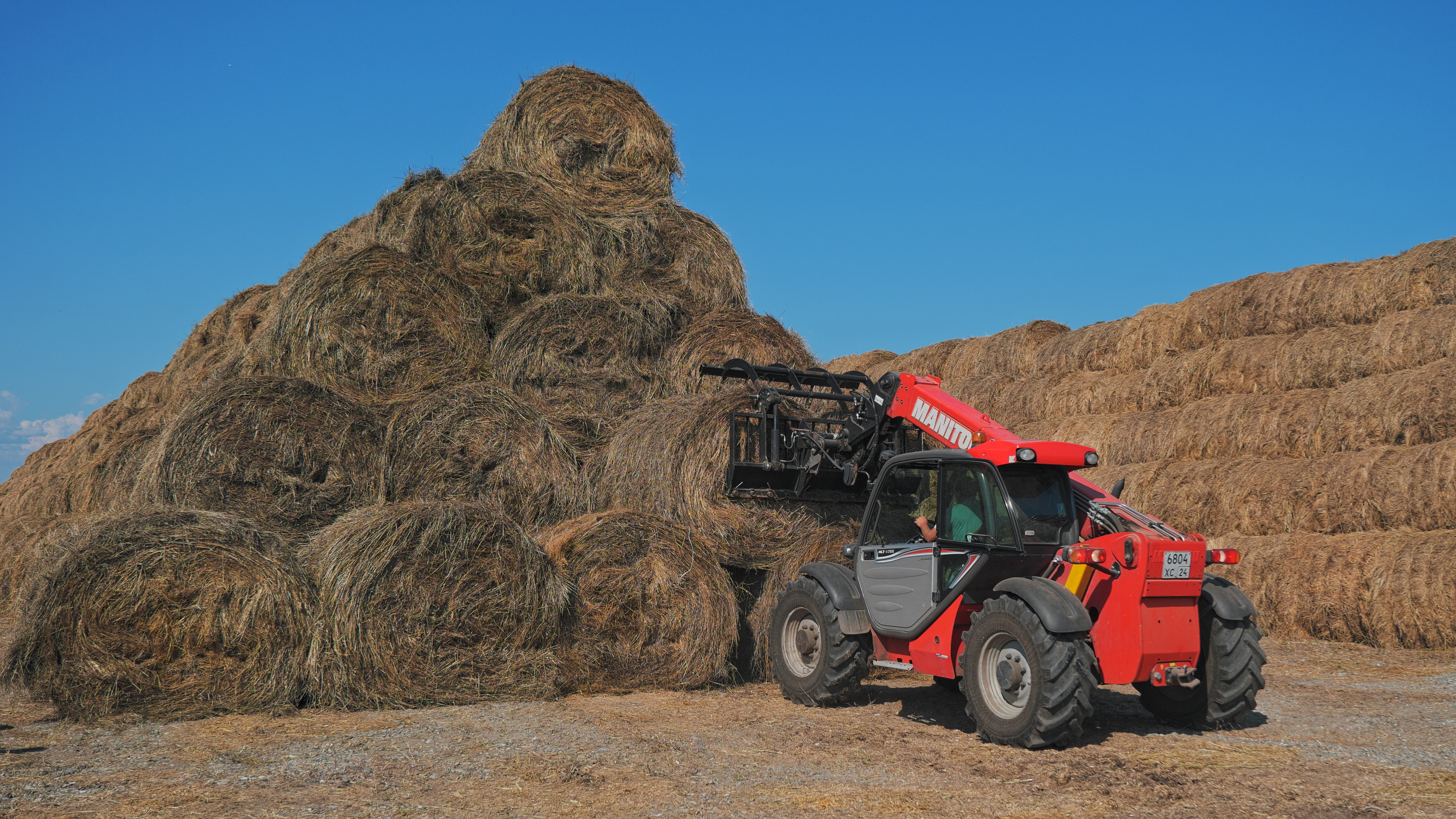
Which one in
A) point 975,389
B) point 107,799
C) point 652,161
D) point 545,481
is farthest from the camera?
point 975,389

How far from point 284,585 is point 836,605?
11.2 feet

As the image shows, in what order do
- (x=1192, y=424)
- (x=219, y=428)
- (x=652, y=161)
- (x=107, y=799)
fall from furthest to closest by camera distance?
(x=1192, y=424) < (x=652, y=161) < (x=219, y=428) < (x=107, y=799)

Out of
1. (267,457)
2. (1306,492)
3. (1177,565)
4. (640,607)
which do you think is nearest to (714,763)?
(640,607)

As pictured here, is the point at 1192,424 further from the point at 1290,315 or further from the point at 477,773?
the point at 477,773

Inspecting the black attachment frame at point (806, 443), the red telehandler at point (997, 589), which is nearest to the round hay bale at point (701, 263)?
the black attachment frame at point (806, 443)

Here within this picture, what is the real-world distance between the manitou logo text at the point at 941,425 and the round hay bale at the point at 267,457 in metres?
3.98

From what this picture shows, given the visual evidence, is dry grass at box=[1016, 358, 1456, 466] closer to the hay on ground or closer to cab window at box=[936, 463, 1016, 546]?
the hay on ground

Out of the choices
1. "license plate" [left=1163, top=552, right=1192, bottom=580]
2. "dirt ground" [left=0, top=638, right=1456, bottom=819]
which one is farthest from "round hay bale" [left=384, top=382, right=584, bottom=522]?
"license plate" [left=1163, top=552, right=1192, bottom=580]

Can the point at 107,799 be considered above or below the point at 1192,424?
below

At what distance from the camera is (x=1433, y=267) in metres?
10.5

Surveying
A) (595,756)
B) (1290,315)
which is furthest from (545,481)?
(1290,315)

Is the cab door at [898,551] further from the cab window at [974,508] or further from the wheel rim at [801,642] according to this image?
the wheel rim at [801,642]

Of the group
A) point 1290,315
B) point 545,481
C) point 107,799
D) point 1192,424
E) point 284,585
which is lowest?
point 107,799

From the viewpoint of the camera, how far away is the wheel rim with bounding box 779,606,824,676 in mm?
7492
